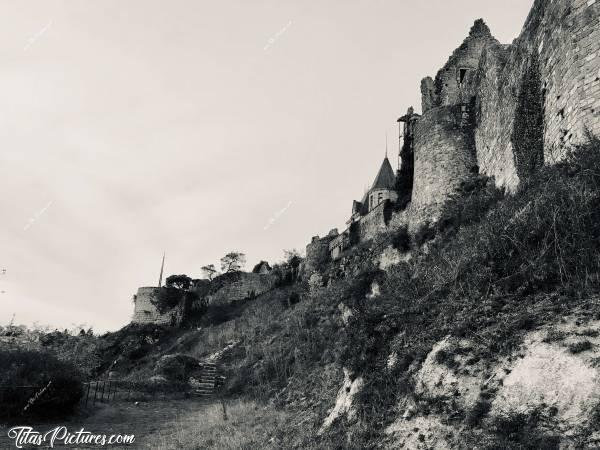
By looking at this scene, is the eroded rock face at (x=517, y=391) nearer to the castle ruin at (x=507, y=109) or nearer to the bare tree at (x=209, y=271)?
the castle ruin at (x=507, y=109)

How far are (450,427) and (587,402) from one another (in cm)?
121

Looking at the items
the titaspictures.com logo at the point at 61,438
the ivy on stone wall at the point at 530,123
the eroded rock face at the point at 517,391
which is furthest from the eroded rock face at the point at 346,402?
the ivy on stone wall at the point at 530,123

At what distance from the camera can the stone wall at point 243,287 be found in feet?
127

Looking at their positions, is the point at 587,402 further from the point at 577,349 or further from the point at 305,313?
the point at 305,313

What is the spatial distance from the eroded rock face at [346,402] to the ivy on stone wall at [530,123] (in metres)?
6.92

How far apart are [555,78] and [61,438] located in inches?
489

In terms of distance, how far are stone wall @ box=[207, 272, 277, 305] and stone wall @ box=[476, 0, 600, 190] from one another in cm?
2781

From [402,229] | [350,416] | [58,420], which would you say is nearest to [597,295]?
[350,416]

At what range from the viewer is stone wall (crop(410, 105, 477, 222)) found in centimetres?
1534

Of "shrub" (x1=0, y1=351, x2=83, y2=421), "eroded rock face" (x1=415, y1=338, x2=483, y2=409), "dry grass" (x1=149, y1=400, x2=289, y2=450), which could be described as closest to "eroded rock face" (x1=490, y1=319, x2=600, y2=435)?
"eroded rock face" (x1=415, y1=338, x2=483, y2=409)

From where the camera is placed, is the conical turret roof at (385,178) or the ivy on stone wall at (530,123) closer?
the ivy on stone wall at (530,123)

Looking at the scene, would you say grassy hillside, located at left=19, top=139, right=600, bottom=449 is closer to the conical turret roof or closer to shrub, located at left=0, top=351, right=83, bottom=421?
shrub, located at left=0, top=351, right=83, bottom=421

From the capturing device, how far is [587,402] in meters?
3.28

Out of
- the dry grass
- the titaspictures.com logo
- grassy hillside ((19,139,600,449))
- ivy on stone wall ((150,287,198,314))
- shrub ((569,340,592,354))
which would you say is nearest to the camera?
shrub ((569,340,592,354))
